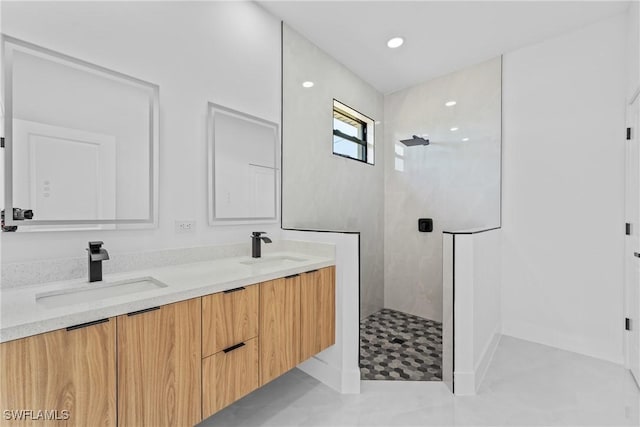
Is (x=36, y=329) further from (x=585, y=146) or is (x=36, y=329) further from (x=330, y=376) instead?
(x=585, y=146)

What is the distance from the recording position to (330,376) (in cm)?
213

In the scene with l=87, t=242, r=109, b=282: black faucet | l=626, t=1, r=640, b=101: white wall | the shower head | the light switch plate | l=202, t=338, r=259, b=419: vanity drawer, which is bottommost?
l=202, t=338, r=259, b=419: vanity drawer

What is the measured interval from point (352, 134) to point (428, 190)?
3.74 feet

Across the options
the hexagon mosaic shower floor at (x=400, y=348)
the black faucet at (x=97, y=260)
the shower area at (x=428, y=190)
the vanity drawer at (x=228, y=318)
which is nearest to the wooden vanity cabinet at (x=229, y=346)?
the vanity drawer at (x=228, y=318)

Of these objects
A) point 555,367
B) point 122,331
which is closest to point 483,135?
point 555,367

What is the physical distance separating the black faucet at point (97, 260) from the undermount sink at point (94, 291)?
0.12 ft

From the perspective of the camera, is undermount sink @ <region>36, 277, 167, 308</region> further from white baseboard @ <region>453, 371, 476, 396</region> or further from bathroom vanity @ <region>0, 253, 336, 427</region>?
white baseboard @ <region>453, 371, 476, 396</region>

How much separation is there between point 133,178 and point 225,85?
0.94 m

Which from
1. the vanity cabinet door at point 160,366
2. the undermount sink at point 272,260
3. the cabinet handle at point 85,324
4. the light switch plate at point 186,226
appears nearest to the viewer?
the cabinet handle at point 85,324

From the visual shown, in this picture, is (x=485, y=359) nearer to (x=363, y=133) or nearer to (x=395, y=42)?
(x=363, y=133)

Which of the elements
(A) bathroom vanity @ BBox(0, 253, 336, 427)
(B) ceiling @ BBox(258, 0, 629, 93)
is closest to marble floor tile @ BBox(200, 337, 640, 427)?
(A) bathroom vanity @ BBox(0, 253, 336, 427)

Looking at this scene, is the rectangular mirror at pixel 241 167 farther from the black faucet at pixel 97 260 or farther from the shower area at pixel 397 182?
the black faucet at pixel 97 260

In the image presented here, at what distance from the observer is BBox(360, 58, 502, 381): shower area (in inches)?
121

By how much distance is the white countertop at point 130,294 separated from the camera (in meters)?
0.95
